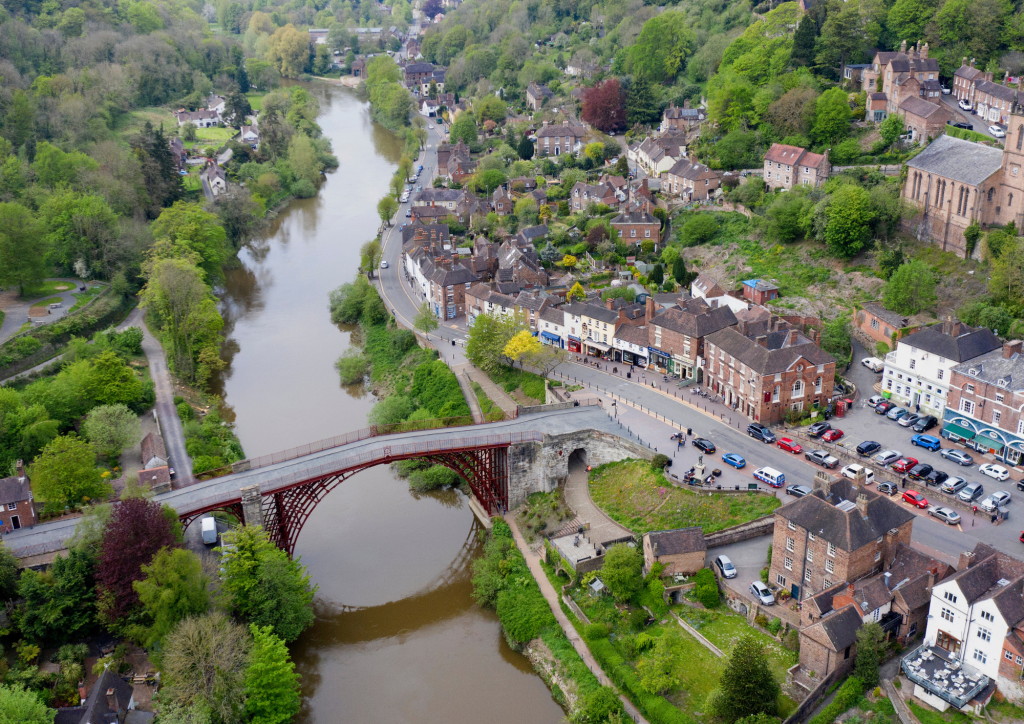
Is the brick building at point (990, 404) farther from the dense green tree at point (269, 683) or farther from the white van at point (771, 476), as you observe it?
the dense green tree at point (269, 683)

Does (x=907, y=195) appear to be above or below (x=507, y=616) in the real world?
above

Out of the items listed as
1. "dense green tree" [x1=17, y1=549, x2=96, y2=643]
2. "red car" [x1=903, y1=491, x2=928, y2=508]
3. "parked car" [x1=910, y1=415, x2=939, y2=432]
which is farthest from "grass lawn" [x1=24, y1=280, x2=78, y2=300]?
"red car" [x1=903, y1=491, x2=928, y2=508]

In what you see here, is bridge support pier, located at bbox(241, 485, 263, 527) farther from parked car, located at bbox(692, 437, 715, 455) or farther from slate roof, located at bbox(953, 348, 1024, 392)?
slate roof, located at bbox(953, 348, 1024, 392)

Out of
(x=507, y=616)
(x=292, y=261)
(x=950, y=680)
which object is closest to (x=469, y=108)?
(x=292, y=261)

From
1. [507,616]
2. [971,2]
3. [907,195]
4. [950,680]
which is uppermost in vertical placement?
[971,2]

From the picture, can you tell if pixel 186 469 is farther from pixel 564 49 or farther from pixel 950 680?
pixel 564 49

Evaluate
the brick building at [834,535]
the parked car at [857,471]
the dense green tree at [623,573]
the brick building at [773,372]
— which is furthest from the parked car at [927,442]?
the dense green tree at [623,573]

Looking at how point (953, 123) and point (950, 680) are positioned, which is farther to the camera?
point (953, 123)

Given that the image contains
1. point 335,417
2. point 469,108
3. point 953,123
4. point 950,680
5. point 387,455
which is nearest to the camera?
point 950,680

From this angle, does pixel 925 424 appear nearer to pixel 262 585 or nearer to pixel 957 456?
pixel 957 456
